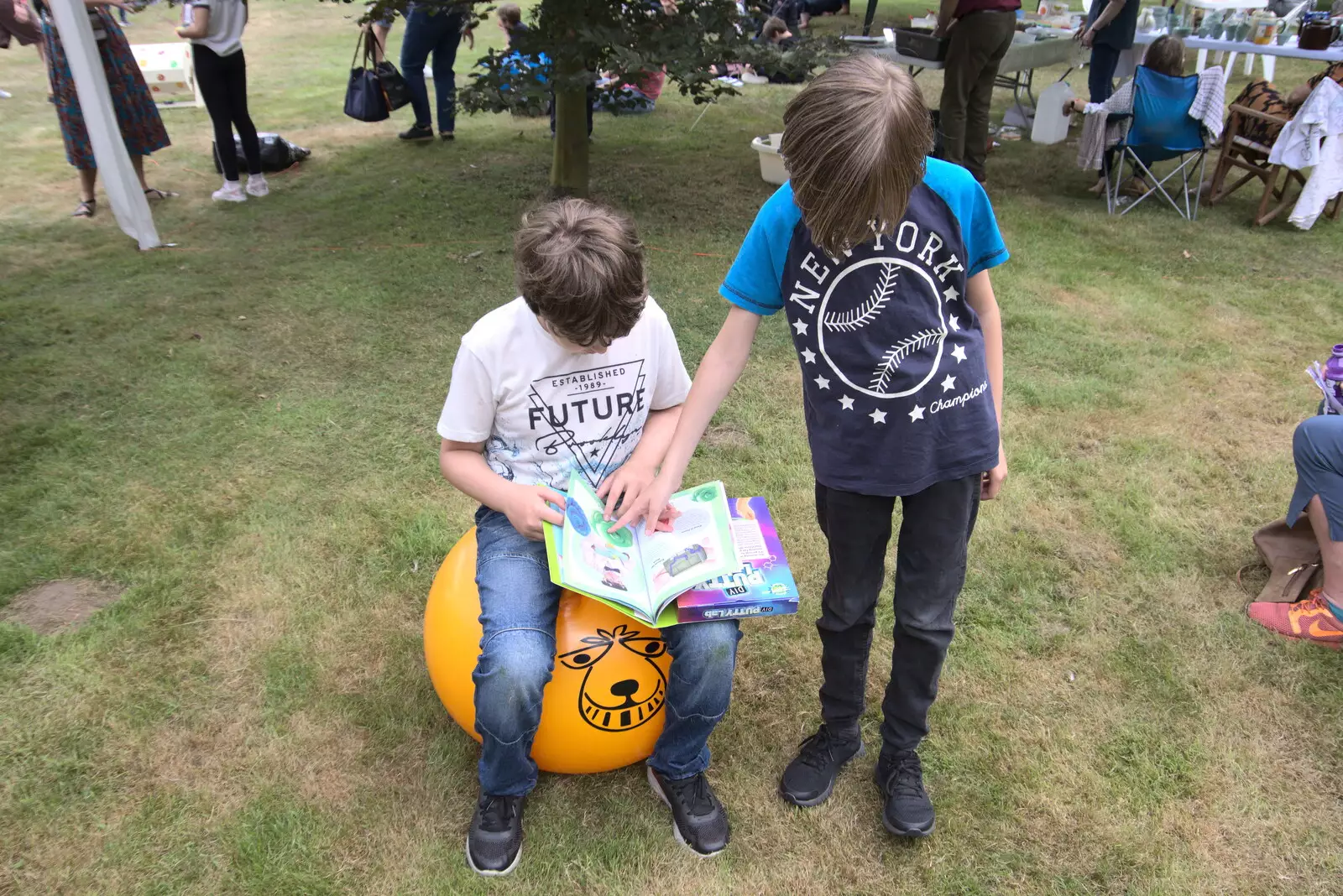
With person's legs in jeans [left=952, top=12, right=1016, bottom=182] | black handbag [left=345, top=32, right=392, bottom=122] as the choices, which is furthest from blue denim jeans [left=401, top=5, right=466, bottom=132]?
person's legs in jeans [left=952, top=12, right=1016, bottom=182]

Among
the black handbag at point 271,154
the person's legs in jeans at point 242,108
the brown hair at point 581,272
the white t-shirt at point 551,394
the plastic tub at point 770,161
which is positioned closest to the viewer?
the brown hair at point 581,272

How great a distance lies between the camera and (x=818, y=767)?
2.38 m

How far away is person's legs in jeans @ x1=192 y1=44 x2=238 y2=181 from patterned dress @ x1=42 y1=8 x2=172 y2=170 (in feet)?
1.27

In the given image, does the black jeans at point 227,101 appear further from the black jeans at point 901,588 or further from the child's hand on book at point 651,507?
the black jeans at point 901,588

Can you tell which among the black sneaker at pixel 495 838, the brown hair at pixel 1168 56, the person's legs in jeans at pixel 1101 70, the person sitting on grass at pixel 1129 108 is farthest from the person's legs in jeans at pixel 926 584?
the person's legs in jeans at pixel 1101 70

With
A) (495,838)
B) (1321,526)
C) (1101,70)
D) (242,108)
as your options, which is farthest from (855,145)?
(1101,70)

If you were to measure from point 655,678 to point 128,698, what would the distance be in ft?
5.53

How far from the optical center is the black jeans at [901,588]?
198 cm

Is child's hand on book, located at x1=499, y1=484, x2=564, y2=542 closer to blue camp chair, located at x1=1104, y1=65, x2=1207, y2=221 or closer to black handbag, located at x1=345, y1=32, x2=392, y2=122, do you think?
blue camp chair, located at x1=1104, y1=65, x2=1207, y2=221

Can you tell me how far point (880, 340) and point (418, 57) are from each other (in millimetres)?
7470

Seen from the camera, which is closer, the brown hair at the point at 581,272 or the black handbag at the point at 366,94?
the brown hair at the point at 581,272

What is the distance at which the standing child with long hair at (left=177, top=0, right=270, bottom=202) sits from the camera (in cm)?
607

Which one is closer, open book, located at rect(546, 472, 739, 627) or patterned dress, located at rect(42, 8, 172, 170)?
open book, located at rect(546, 472, 739, 627)

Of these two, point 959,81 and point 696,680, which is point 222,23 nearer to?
point 959,81
